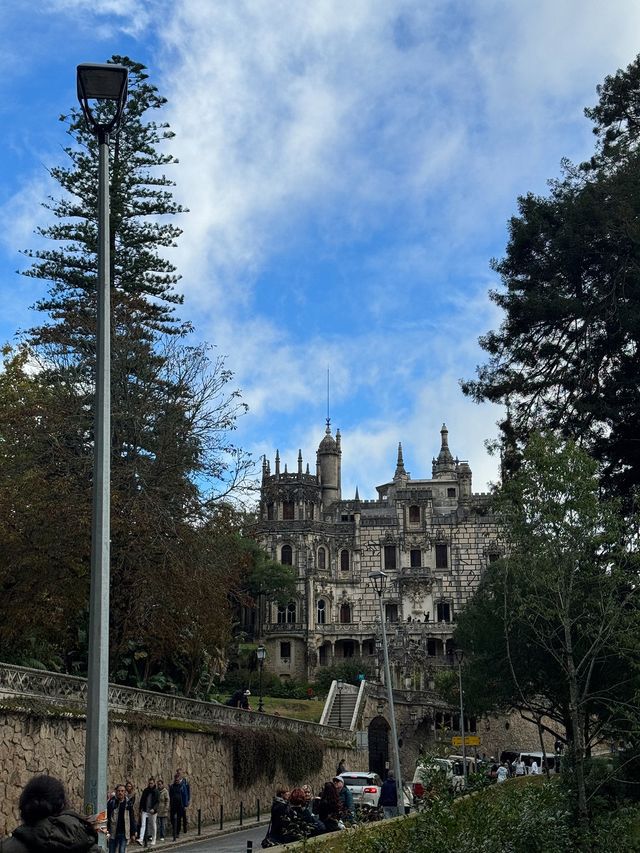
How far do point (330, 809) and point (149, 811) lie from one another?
31.5 feet

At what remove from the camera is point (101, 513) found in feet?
36.3

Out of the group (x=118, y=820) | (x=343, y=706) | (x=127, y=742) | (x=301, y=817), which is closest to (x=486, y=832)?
(x=301, y=817)

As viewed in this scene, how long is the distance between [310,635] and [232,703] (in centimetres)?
3465

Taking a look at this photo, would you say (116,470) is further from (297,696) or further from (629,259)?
(297,696)

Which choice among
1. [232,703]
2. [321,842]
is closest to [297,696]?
[232,703]

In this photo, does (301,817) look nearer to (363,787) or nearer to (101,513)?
(101,513)

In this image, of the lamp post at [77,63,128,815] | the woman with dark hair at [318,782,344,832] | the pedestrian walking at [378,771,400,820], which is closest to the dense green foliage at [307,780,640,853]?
the woman with dark hair at [318,782,344,832]

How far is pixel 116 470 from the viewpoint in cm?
3192

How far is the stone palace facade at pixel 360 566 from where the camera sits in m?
78.1

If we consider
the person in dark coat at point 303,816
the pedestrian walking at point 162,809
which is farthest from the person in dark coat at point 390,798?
the person in dark coat at point 303,816

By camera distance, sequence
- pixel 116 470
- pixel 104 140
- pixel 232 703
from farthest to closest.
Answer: pixel 232 703, pixel 116 470, pixel 104 140

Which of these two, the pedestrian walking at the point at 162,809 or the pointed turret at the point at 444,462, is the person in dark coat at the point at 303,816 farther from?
the pointed turret at the point at 444,462

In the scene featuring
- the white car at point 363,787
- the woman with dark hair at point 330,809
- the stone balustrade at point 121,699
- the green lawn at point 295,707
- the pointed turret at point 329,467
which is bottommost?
the white car at point 363,787

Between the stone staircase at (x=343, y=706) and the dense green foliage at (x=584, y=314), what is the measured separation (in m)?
32.4
